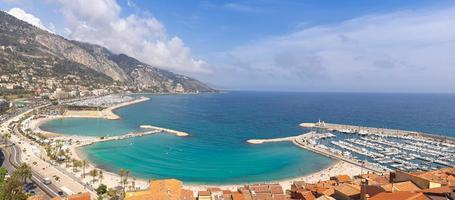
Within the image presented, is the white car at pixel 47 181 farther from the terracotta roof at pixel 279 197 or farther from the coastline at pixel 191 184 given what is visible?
the terracotta roof at pixel 279 197

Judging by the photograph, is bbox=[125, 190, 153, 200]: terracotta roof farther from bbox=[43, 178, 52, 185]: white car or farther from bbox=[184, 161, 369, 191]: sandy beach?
bbox=[43, 178, 52, 185]: white car

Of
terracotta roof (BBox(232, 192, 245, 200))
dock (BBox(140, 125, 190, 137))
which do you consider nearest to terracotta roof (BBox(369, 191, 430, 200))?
terracotta roof (BBox(232, 192, 245, 200))

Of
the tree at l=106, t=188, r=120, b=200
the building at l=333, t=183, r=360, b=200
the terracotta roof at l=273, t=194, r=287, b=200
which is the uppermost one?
the building at l=333, t=183, r=360, b=200

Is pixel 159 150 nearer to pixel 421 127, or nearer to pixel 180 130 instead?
pixel 180 130

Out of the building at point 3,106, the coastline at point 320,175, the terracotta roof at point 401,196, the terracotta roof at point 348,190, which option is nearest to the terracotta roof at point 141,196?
the coastline at point 320,175

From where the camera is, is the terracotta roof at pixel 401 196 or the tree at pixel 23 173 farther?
the tree at pixel 23 173

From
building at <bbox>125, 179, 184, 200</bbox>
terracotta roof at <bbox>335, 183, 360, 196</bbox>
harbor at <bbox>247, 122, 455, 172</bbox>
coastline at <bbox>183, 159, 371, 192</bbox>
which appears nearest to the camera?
terracotta roof at <bbox>335, 183, 360, 196</bbox>

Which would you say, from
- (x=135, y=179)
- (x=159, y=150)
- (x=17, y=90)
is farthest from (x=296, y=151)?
(x=17, y=90)
